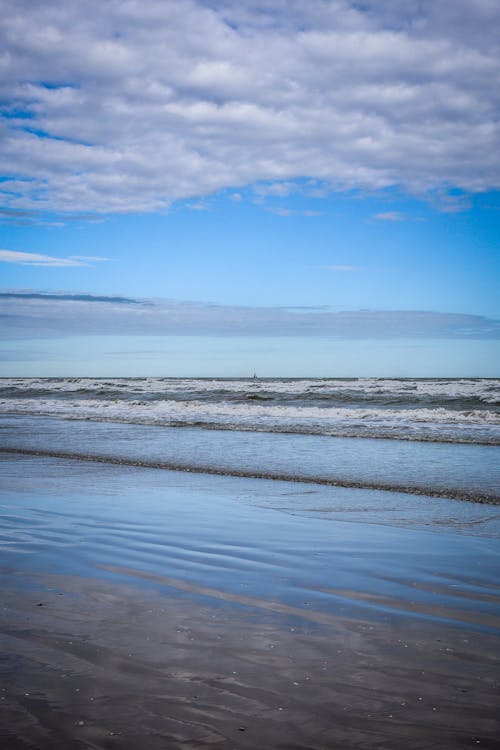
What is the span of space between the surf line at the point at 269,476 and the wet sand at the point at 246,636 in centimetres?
225

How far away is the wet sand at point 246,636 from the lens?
2.56m

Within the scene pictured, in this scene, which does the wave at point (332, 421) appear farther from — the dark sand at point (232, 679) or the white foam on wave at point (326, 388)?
the dark sand at point (232, 679)

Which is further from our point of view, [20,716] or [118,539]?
[118,539]

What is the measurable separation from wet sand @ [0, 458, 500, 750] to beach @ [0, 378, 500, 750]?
1cm

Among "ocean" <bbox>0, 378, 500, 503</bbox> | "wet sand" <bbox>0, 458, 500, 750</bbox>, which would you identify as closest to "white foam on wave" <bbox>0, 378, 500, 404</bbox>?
"ocean" <bbox>0, 378, 500, 503</bbox>

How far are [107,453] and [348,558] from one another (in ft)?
31.3

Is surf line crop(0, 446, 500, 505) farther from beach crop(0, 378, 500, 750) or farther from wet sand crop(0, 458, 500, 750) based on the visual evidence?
wet sand crop(0, 458, 500, 750)

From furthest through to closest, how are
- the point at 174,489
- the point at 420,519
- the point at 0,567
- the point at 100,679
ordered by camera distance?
1. the point at 174,489
2. the point at 420,519
3. the point at 0,567
4. the point at 100,679

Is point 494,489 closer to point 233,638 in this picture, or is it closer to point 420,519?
point 420,519

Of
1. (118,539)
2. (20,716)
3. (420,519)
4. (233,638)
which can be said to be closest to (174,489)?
(118,539)

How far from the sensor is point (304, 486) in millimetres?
9766

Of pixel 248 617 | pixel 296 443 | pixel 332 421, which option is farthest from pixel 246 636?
pixel 332 421

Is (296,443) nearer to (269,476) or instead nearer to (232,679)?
(269,476)

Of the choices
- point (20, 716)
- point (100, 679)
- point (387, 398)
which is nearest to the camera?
point (20, 716)
